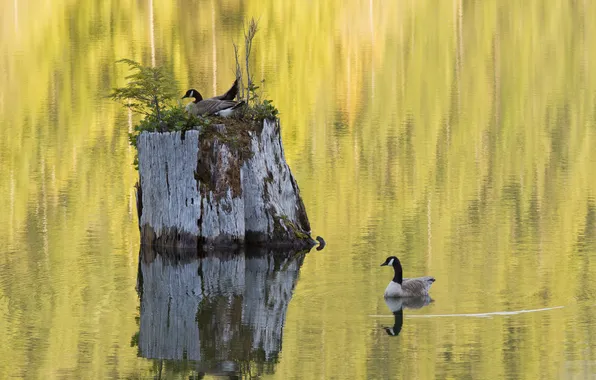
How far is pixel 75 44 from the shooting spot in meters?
69.8

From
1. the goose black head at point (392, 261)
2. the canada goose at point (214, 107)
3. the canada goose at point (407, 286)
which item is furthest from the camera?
the canada goose at point (214, 107)

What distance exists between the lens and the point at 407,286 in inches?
734

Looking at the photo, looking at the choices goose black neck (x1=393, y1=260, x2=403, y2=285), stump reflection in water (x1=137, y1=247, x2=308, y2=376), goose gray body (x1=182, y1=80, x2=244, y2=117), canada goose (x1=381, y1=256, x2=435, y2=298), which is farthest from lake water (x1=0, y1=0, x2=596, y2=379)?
goose gray body (x1=182, y1=80, x2=244, y2=117)

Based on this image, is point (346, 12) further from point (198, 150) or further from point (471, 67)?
point (198, 150)

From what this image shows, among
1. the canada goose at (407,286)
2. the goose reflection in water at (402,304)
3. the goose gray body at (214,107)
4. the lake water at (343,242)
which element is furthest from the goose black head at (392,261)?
the goose gray body at (214,107)

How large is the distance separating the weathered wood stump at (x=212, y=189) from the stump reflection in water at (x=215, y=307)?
12.2 inches

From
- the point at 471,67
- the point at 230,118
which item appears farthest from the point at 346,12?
the point at 230,118

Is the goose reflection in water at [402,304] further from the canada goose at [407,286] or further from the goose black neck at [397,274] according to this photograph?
the goose black neck at [397,274]

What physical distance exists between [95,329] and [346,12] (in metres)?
75.2

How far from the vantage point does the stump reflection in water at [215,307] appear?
52.3ft

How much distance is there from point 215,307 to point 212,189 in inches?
147

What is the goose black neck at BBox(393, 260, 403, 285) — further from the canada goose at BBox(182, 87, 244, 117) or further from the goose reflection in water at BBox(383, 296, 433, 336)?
the canada goose at BBox(182, 87, 244, 117)

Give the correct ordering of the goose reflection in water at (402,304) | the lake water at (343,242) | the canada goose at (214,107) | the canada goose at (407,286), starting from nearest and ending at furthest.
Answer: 1. the lake water at (343,242)
2. the goose reflection in water at (402,304)
3. the canada goose at (407,286)
4. the canada goose at (214,107)

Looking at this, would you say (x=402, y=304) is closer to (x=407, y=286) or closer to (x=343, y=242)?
(x=407, y=286)
